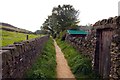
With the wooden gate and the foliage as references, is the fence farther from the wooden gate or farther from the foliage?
the foliage

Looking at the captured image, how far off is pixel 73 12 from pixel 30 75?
217 feet

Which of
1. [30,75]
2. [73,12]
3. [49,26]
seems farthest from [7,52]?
[49,26]

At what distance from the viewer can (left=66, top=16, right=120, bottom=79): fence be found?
7969 millimetres

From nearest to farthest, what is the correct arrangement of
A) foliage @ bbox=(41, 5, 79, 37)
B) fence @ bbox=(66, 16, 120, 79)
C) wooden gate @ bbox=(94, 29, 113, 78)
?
fence @ bbox=(66, 16, 120, 79) < wooden gate @ bbox=(94, 29, 113, 78) < foliage @ bbox=(41, 5, 79, 37)

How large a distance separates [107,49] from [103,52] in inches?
26.9

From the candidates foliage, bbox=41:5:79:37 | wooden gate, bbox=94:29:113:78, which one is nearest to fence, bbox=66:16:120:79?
wooden gate, bbox=94:29:113:78

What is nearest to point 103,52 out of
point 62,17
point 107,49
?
point 107,49

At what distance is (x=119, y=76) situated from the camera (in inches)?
302

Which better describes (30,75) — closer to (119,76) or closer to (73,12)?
(119,76)

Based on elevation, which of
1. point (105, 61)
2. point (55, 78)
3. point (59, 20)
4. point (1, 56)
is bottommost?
point (55, 78)

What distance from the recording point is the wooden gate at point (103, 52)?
31.5 ft

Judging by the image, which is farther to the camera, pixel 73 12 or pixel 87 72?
pixel 73 12

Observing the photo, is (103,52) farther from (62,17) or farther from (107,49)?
(62,17)

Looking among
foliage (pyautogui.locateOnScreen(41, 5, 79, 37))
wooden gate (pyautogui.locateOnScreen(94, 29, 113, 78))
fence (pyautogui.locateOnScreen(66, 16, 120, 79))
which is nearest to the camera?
fence (pyautogui.locateOnScreen(66, 16, 120, 79))
